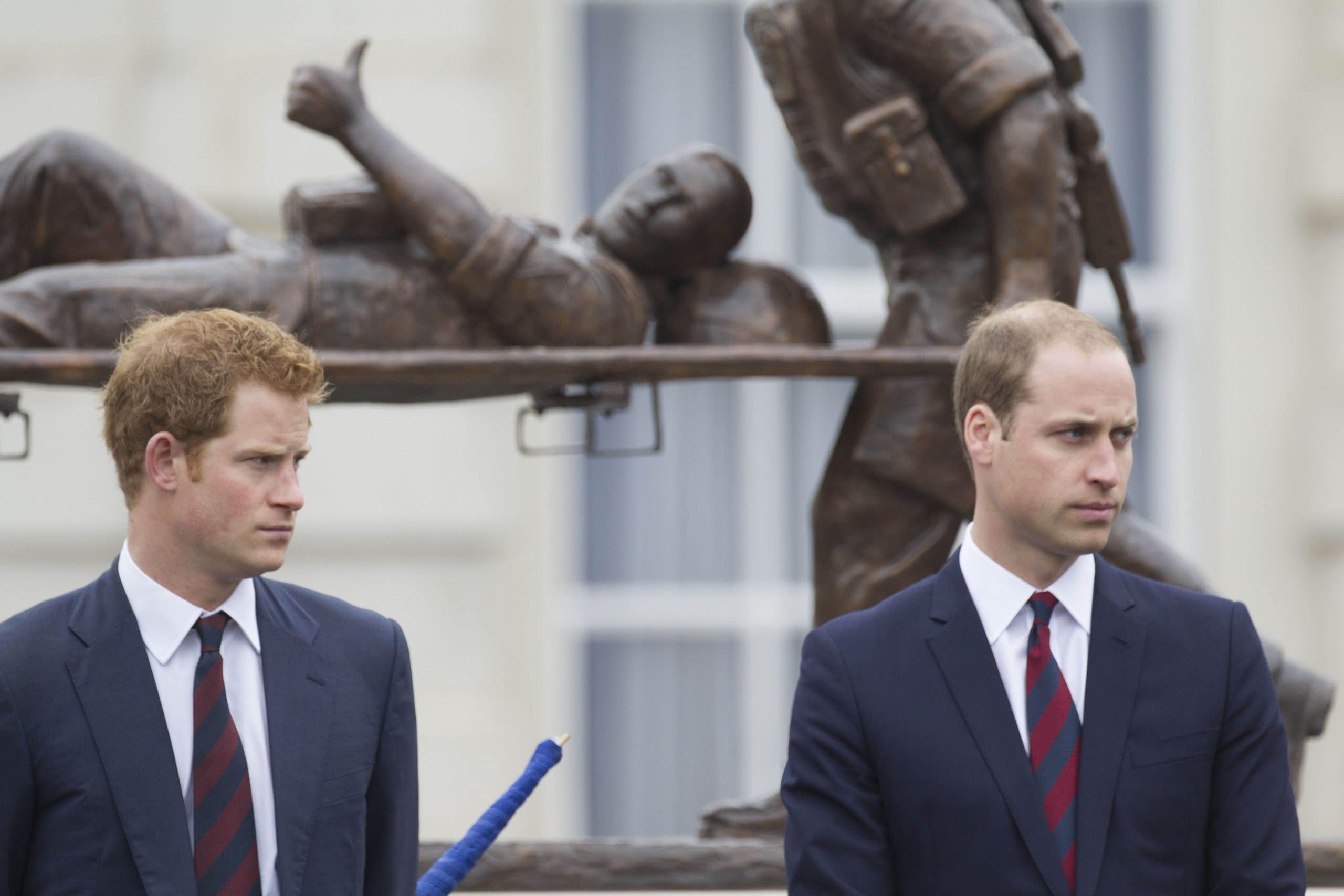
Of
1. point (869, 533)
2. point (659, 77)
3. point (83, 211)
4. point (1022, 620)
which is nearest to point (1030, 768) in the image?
point (1022, 620)

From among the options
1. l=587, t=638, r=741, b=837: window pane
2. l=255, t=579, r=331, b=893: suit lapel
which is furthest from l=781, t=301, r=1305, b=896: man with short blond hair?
l=587, t=638, r=741, b=837: window pane

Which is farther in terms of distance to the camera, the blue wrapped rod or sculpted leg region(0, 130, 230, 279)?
sculpted leg region(0, 130, 230, 279)

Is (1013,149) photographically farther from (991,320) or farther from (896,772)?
(896,772)

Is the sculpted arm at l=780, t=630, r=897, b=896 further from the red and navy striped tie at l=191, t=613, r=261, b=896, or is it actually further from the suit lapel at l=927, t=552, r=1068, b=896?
the red and navy striped tie at l=191, t=613, r=261, b=896

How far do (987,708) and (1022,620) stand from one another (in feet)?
0.37

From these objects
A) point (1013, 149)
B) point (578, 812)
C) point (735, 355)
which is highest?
point (1013, 149)

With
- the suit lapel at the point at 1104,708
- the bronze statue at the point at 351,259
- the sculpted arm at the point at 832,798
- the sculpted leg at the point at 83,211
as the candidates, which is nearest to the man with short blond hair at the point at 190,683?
the sculpted arm at the point at 832,798

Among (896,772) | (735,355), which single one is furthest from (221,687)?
(735,355)

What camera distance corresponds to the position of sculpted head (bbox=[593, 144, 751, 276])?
402cm

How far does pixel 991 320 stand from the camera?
79.5 inches

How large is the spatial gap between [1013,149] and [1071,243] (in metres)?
0.31

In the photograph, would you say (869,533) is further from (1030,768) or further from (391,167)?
(1030,768)

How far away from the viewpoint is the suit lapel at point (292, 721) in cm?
184

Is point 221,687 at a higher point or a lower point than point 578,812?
higher
